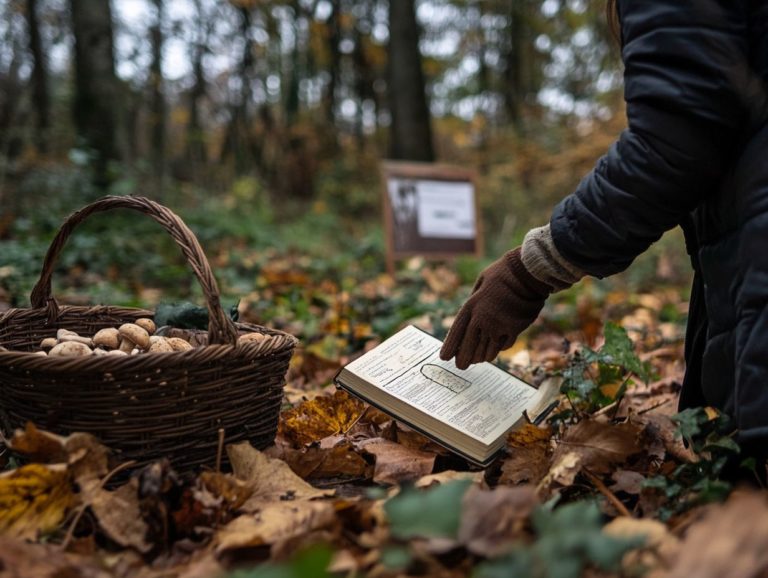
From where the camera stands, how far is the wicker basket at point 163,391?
1.29m

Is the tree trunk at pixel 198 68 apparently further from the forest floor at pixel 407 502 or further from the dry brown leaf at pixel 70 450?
the dry brown leaf at pixel 70 450

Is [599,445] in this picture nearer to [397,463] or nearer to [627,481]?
[627,481]

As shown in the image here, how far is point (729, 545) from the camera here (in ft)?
2.46

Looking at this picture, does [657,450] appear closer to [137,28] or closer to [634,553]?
[634,553]

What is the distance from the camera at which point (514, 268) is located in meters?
1.60

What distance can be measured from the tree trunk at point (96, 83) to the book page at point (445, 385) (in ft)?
16.9

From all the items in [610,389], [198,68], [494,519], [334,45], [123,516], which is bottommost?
[610,389]

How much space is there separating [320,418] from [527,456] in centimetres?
57

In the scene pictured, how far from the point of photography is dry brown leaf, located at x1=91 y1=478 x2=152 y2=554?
1.17 meters

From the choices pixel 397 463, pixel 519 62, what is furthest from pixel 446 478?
pixel 519 62

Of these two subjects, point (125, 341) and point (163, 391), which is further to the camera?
point (125, 341)

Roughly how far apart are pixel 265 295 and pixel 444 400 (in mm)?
2585

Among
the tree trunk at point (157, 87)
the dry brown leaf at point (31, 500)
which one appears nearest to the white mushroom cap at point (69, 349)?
the dry brown leaf at point (31, 500)

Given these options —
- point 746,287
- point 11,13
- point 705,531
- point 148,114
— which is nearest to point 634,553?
point 705,531
